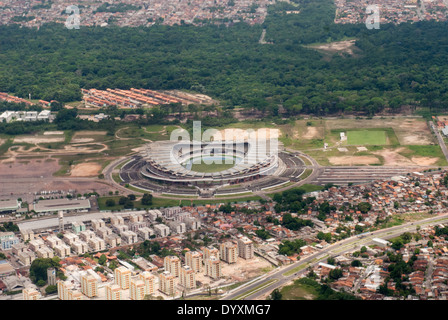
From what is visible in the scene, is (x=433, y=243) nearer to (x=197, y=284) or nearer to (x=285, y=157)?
(x=197, y=284)

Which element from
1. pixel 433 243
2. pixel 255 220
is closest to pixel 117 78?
pixel 255 220

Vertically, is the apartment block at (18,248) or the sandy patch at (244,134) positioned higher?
the sandy patch at (244,134)

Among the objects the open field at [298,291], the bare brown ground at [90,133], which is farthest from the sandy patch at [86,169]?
the open field at [298,291]

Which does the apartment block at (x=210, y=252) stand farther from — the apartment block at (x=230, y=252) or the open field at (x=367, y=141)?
the open field at (x=367, y=141)

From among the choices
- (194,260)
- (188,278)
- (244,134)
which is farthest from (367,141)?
(188,278)

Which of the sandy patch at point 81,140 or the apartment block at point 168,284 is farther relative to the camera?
Result: the sandy patch at point 81,140

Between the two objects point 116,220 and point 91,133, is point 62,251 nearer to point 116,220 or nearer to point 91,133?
point 116,220
